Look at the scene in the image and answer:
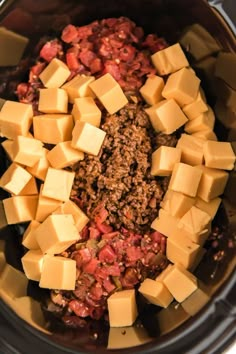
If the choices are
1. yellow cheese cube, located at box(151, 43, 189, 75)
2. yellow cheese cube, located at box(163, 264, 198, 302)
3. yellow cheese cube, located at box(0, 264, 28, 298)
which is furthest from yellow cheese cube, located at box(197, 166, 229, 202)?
yellow cheese cube, located at box(0, 264, 28, 298)

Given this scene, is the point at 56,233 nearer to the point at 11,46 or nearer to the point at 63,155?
the point at 63,155

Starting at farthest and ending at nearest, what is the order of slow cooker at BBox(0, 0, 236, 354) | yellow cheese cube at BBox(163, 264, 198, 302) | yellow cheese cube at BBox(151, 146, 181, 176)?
1. yellow cheese cube at BBox(151, 146, 181, 176)
2. yellow cheese cube at BBox(163, 264, 198, 302)
3. slow cooker at BBox(0, 0, 236, 354)

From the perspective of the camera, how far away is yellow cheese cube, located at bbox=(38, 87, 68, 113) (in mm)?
1798

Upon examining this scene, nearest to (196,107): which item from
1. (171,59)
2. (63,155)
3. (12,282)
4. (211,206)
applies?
(171,59)

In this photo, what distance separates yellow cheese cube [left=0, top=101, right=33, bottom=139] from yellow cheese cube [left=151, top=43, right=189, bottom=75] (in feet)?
1.41

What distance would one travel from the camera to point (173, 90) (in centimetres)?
176

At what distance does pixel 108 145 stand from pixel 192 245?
0.39 metres

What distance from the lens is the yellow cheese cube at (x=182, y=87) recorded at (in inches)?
69.4

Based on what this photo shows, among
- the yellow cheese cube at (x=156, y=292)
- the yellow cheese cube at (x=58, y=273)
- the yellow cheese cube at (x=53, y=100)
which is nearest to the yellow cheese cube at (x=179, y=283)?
the yellow cheese cube at (x=156, y=292)

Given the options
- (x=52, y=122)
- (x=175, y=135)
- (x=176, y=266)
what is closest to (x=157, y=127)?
(x=175, y=135)

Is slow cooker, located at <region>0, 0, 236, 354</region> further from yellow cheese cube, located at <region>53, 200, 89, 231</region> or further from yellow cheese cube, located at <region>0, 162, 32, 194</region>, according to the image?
yellow cheese cube, located at <region>53, 200, 89, 231</region>

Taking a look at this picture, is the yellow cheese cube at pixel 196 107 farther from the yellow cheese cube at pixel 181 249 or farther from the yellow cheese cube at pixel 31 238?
the yellow cheese cube at pixel 31 238

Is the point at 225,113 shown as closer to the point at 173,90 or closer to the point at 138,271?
the point at 173,90

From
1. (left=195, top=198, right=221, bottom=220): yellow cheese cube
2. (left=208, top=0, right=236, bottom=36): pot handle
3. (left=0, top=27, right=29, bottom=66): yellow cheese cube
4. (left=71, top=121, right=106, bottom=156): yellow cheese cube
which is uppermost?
(left=208, top=0, right=236, bottom=36): pot handle
